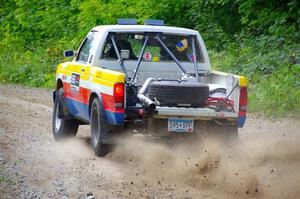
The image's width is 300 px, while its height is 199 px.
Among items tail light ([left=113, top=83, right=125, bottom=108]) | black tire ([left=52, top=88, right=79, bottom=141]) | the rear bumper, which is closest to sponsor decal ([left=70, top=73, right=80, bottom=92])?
black tire ([left=52, top=88, right=79, bottom=141])

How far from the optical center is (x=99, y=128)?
10570 mm

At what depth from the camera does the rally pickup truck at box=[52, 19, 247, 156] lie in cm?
1015

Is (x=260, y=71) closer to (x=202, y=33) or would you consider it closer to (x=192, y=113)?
(x=202, y=33)

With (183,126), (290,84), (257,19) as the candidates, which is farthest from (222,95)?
(257,19)

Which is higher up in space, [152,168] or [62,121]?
[152,168]

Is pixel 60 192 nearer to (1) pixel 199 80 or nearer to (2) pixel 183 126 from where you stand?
(2) pixel 183 126

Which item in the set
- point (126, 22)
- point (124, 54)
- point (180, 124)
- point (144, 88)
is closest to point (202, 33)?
point (126, 22)

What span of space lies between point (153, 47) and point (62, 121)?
A: 6.98 feet

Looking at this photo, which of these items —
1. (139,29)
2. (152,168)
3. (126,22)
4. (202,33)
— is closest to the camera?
(152,168)

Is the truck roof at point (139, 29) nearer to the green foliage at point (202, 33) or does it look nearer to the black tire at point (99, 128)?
the black tire at point (99, 128)

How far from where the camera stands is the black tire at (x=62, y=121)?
1268 centimetres

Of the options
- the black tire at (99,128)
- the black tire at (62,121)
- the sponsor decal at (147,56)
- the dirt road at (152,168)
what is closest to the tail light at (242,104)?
the dirt road at (152,168)

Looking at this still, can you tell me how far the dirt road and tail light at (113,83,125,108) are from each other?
0.68m

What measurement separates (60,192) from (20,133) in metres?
5.19
